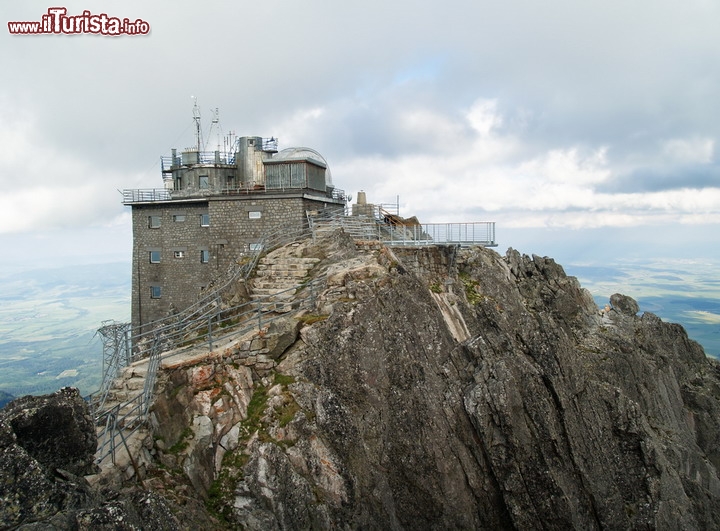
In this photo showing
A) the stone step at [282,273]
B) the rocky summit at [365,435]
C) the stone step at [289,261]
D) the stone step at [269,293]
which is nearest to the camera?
the rocky summit at [365,435]

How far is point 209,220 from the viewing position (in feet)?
113

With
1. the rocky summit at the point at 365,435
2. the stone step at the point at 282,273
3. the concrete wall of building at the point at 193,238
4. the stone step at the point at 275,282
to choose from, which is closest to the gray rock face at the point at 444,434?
Answer: the rocky summit at the point at 365,435

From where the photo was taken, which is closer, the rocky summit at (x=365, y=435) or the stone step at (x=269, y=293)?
the rocky summit at (x=365, y=435)

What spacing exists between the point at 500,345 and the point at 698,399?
2669 cm

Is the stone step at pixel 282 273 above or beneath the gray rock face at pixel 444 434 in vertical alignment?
above

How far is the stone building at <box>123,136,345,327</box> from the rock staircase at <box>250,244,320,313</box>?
6.39m

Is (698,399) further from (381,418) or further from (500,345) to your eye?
(381,418)

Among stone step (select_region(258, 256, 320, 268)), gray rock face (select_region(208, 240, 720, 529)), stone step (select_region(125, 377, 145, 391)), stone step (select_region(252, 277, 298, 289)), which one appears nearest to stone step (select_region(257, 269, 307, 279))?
stone step (select_region(252, 277, 298, 289))

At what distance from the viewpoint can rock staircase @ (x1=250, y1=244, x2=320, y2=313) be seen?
24.2 meters

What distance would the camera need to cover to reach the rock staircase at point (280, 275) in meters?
24.2

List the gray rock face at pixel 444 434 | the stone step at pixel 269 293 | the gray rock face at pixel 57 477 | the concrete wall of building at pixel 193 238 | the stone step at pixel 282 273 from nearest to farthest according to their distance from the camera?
the gray rock face at pixel 57 477, the gray rock face at pixel 444 434, the stone step at pixel 269 293, the stone step at pixel 282 273, the concrete wall of building at pixel 193 238

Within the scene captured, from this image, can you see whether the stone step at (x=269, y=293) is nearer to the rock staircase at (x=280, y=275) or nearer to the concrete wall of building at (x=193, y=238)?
the rock staircase at (x=280, y=275)

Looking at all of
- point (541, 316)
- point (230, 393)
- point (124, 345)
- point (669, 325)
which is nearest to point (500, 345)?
point (541, 316)

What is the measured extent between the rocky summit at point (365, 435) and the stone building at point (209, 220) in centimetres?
578
